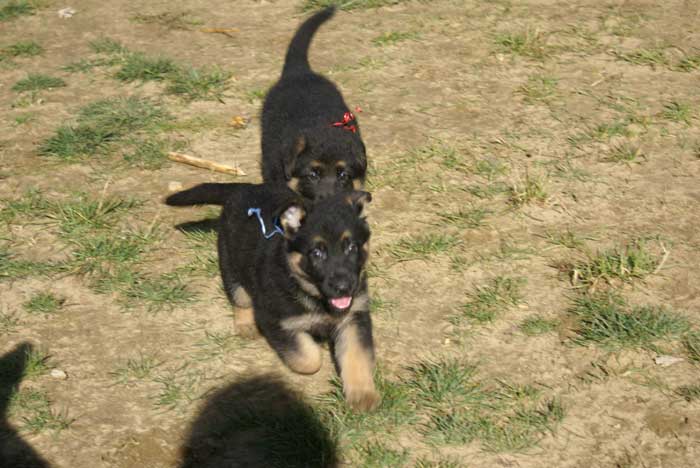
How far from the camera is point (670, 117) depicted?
21.5ft

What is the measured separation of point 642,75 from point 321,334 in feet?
13.7

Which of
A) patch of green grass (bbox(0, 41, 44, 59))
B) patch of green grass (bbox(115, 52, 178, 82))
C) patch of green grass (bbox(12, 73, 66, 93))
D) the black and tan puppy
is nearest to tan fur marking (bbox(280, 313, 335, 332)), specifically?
the black and tan puppy

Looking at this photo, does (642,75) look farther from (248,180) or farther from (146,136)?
(146,136)

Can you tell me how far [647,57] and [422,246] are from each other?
10.7ft

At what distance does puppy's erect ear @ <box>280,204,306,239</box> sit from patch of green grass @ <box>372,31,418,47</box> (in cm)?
408

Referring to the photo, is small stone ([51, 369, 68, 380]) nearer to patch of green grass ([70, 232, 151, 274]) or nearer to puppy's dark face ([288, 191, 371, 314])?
patch of green grass ([70, 232, 151, 274])

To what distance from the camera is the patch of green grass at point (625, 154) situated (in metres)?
6.06

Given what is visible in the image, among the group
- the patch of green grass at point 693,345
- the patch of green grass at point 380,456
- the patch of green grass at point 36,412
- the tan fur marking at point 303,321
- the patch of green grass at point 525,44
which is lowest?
the patch of green grass at point 36,412

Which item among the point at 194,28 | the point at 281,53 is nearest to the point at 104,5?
the point at 194,28

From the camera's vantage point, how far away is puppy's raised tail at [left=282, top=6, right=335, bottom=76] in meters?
7.00

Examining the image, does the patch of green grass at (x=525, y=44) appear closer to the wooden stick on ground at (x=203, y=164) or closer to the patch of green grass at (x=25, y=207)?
the wooden stick on ground at (x=203, y=164)

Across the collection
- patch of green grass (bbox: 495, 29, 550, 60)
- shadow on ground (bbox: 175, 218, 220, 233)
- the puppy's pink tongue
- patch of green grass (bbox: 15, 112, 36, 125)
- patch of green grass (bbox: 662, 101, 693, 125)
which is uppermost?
the puppy's pink tongue

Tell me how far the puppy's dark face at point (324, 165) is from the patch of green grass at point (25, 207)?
1.57 metres

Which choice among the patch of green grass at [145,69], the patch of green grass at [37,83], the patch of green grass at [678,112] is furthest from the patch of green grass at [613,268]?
the patch of green grass at [37,83]
